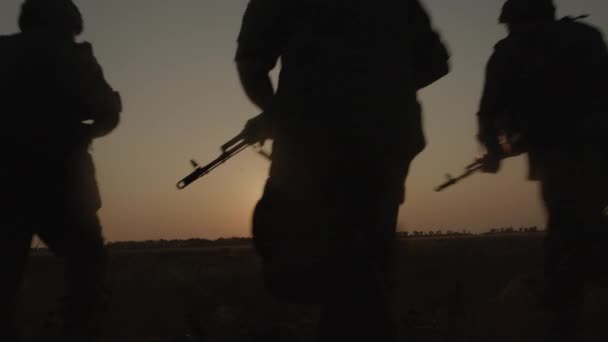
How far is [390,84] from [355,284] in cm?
68

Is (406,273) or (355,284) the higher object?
(355,284)

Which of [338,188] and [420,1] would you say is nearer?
[338,188]

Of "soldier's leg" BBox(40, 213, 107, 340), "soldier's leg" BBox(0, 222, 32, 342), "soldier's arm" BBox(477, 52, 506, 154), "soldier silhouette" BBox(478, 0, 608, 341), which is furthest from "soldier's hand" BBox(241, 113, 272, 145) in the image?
"soldier's arm" BBox(477, 52, 506, 154)

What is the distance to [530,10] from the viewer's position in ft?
15.7

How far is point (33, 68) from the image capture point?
12.6 feet

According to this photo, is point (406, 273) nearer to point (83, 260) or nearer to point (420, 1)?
point (83, 260)

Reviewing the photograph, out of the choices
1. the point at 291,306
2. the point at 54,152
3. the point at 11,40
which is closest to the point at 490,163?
the point at 54,152

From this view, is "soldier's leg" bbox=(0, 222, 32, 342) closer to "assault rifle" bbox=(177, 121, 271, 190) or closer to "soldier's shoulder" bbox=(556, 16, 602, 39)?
"assault rifle" bbox=(177, 121, 271, 190)

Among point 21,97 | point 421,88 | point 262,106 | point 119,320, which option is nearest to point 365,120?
point 262,106

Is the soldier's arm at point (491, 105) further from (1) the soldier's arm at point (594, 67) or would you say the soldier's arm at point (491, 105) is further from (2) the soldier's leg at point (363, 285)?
(2) the soldier's leg at point (363, 285)

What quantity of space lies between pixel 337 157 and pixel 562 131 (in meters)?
2.47

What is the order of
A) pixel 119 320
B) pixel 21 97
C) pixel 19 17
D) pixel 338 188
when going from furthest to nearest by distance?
pixel 119 320, pixel 19 17, pixel 21 97, pixel 338 188

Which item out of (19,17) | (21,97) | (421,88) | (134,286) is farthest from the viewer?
(134,286)

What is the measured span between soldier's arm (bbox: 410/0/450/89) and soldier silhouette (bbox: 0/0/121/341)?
75.7 inches
